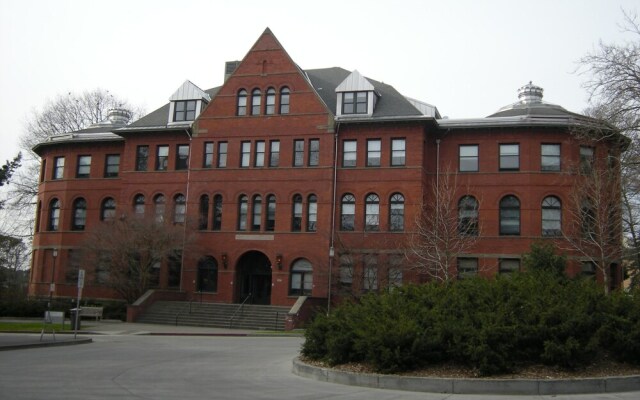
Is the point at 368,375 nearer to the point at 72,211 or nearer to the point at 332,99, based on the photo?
the point at 332,99

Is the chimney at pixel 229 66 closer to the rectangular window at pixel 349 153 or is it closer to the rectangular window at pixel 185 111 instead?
the rectangular window at pixel 185 111

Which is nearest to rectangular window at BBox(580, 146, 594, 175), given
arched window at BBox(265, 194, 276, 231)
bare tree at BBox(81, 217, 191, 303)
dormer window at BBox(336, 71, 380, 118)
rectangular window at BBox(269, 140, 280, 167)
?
dormer window at BBox(336, 71, 380, 118)

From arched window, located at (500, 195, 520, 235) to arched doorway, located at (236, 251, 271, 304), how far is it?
14700mm

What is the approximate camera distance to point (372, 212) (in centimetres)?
4166

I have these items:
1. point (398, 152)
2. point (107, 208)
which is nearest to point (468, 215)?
point (398, 152)

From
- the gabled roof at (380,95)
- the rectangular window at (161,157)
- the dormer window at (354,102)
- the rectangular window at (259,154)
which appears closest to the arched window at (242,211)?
the rectangular window at (259,154)

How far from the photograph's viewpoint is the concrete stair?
38.5 meters

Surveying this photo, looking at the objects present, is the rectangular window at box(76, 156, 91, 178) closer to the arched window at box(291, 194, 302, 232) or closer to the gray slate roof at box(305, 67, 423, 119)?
the arched window at box(291, 194, 302, 232)

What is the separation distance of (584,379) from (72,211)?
42840 millimetres

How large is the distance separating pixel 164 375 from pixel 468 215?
2834 cm

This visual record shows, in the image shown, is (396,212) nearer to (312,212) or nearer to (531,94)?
(312,212)

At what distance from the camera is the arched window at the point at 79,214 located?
4912 cm

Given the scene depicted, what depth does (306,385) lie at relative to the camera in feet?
46.8

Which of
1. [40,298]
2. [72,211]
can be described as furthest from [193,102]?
[40,298]
